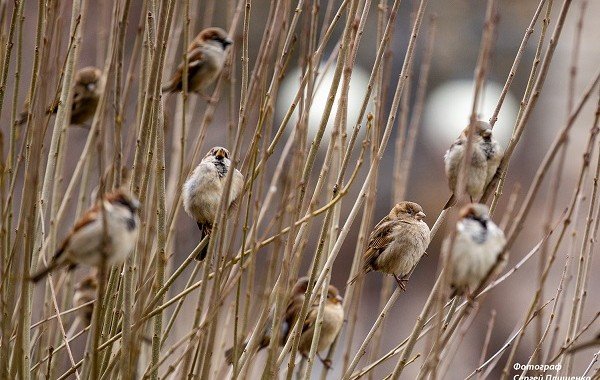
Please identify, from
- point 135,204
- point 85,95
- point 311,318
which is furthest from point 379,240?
point 135,204

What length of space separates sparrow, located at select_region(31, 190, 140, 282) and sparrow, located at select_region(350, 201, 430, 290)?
2162 mm

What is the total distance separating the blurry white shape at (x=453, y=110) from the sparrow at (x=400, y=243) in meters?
8.99

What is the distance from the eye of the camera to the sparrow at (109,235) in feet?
9.14

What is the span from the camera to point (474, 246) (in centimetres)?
313

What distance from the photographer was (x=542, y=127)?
1402 centimetres

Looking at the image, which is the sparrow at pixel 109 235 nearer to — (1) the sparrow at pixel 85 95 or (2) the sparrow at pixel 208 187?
(2) the sparrow at pixel 208 187

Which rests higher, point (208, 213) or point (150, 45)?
point (150, 45)

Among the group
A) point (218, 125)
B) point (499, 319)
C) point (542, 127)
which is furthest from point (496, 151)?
point (542, 127)

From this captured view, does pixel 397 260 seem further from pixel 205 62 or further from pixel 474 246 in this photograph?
pixel 474 246

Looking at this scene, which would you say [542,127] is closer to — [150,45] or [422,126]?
[422,126]

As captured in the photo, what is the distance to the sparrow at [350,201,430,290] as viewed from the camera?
482cm

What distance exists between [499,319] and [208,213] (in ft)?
28.0

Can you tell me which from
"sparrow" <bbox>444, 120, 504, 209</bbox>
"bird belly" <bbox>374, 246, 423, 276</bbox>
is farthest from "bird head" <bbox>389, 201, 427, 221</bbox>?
"sparrow" <bbox>444, 120, 504, 209</bbox>

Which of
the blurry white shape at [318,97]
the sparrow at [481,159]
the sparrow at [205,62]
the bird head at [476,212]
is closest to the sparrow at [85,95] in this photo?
the sparrow at [205,62]
